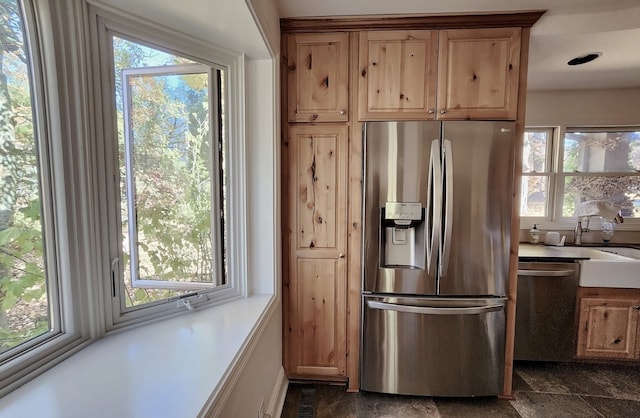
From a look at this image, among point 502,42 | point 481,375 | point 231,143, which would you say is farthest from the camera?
point 481,375

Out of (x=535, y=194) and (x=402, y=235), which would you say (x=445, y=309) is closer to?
(x=402, y=235)

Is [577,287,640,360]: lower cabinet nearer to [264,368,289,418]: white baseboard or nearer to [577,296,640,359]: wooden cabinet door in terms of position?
[577,296,640,359]: wooden cabinet door

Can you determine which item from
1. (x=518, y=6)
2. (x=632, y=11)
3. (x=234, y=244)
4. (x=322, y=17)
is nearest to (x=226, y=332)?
(x=234, y=244)

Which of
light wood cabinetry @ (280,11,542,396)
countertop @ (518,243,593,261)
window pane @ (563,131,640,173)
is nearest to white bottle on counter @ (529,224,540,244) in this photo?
countertop @ (518,243,593,261)

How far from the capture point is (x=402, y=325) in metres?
1.75

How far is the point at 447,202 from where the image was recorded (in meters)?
1.67

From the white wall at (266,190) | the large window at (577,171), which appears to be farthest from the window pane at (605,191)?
the white wall at (266,190)

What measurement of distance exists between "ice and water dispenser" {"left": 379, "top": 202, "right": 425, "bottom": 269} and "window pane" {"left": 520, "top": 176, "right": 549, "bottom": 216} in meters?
1.61

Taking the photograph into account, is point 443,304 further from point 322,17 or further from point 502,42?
point 322,17

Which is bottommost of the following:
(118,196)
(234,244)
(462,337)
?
(462,337)

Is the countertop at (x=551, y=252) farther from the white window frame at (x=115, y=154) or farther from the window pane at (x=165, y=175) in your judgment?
the window pane at (x=165, y=175)

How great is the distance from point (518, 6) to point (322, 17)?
1.09m

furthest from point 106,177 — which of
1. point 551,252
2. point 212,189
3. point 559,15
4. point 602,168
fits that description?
point 602,168

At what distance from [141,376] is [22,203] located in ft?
2.04
